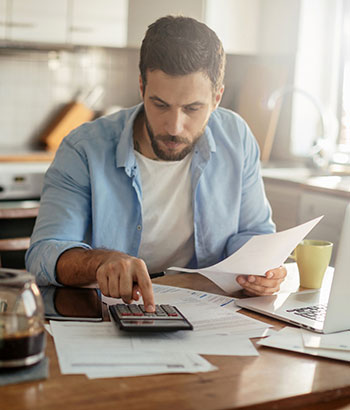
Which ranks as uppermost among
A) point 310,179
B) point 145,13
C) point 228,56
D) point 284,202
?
point 145,13

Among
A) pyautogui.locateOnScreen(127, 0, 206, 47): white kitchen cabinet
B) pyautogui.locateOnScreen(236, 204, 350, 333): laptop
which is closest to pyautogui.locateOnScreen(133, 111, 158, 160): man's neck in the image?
pyautogui.locateOnScreen(236, 204, 350, 333): laptop

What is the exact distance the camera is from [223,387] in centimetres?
87

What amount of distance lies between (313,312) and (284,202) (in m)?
1.90

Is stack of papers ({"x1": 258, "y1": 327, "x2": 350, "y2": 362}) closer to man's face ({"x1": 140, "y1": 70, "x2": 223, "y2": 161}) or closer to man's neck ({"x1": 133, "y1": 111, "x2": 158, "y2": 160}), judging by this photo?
man's face ({"x1": 140, "y1": 70, "x2": 223, "y2": 161})

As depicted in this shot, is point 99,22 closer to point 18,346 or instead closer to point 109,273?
point 109,273

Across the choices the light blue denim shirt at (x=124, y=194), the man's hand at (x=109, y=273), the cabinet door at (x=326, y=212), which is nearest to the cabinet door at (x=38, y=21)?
the cabinet door at (x=326, y=212)

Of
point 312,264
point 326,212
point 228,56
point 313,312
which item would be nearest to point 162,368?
point 313,312

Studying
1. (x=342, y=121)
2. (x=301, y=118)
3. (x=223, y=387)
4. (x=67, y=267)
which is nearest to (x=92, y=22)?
(x=301, y=118)

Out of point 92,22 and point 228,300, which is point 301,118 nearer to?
point 92,22

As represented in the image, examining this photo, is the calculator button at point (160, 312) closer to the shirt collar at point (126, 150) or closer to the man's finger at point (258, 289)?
the man's finger at point (258, 289)

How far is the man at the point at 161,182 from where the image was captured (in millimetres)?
1477

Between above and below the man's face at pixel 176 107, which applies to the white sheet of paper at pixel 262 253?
below

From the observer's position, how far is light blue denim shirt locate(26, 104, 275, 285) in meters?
1.51

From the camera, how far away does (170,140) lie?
1643 millimetres
